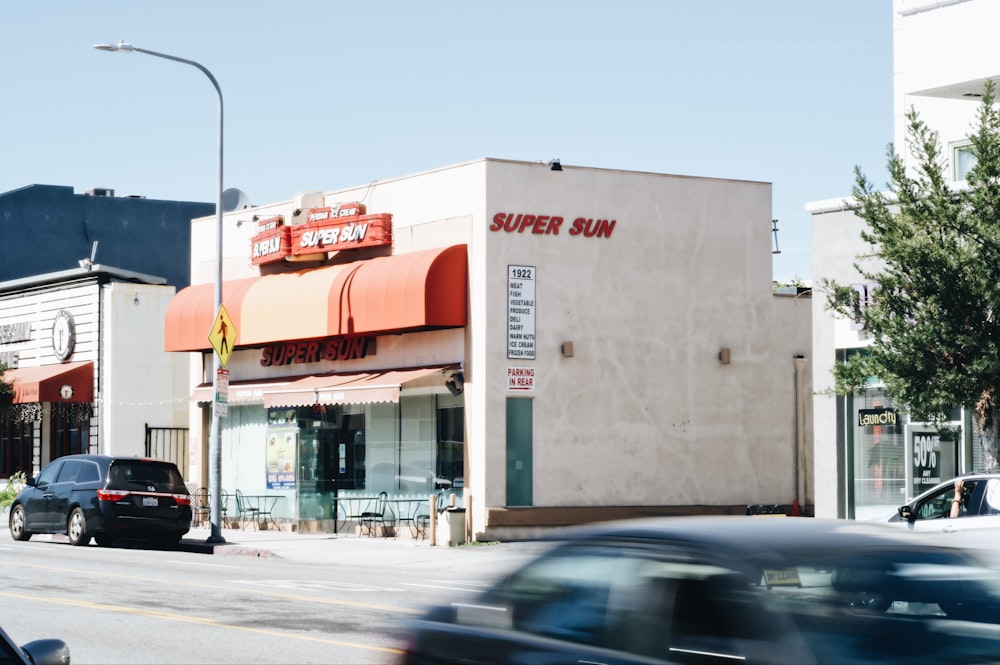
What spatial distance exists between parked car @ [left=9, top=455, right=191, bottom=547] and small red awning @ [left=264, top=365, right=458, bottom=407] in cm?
368

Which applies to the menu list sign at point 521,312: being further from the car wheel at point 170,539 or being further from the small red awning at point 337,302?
the car wheel at point 170,539

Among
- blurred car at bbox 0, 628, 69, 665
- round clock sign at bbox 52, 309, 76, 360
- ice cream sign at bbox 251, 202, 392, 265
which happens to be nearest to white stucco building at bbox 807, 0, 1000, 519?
Answer: ice cream sign at bbox 251, 202, 392, 265

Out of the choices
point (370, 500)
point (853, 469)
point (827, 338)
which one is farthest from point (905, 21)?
point (370, 500)

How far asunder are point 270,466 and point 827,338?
13.7m

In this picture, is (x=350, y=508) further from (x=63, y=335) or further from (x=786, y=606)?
(x=786, y=606)

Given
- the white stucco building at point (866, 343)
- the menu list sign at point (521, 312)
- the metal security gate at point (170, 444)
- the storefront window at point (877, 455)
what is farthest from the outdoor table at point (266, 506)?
the storefront window at point (877, 455)

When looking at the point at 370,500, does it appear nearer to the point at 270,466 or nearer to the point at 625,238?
the point at 270,466

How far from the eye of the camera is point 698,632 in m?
5.37

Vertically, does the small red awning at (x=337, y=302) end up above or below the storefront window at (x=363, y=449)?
above

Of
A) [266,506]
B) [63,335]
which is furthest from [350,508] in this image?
[63,335]

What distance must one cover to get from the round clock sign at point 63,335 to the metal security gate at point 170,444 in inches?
143

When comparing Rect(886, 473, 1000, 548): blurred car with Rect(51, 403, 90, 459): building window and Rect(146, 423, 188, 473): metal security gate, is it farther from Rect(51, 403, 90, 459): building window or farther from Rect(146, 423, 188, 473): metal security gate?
Rect(51, 403, 90, 459): building window

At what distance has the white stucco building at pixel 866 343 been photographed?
2348cm

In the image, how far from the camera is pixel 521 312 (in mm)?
28328
